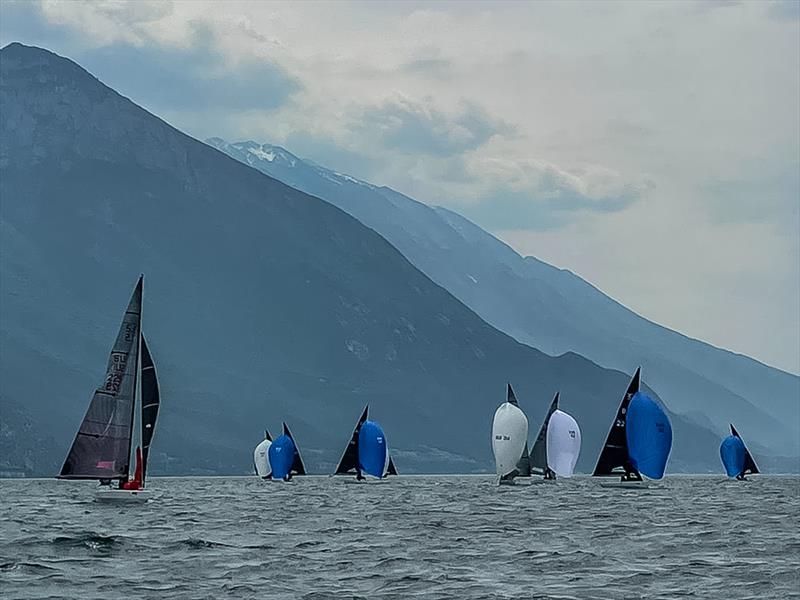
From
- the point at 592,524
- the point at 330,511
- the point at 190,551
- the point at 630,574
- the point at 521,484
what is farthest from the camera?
the point at 521,484

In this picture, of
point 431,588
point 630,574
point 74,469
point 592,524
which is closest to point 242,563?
point 431,588

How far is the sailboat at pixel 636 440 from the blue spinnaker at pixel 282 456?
64484 millimetres

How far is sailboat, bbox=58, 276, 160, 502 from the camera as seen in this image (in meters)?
77.4

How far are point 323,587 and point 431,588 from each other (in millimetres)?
2937

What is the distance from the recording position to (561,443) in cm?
14050

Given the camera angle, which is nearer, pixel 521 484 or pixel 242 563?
pixel 242 563

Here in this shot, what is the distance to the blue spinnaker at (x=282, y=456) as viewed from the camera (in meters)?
174

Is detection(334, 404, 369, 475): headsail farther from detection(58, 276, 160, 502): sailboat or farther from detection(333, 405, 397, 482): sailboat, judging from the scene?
detection(58, 276, 160, 502): sailboat

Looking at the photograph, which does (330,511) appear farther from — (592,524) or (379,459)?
(379,459)

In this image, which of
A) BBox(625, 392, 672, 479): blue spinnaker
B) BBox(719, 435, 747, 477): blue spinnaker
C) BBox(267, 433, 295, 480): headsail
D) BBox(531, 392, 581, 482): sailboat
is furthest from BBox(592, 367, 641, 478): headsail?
BBox(719, 435, 747, 477): blue spinnaker

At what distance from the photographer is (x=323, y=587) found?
39.0m

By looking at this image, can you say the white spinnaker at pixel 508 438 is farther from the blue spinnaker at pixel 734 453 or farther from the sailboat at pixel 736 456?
the sailboat at pixel 736 456

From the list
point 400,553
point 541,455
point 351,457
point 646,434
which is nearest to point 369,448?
point 351,457

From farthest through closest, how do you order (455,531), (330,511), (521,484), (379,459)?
(379,459) < (521,484) < (330,511) < (455,531)
